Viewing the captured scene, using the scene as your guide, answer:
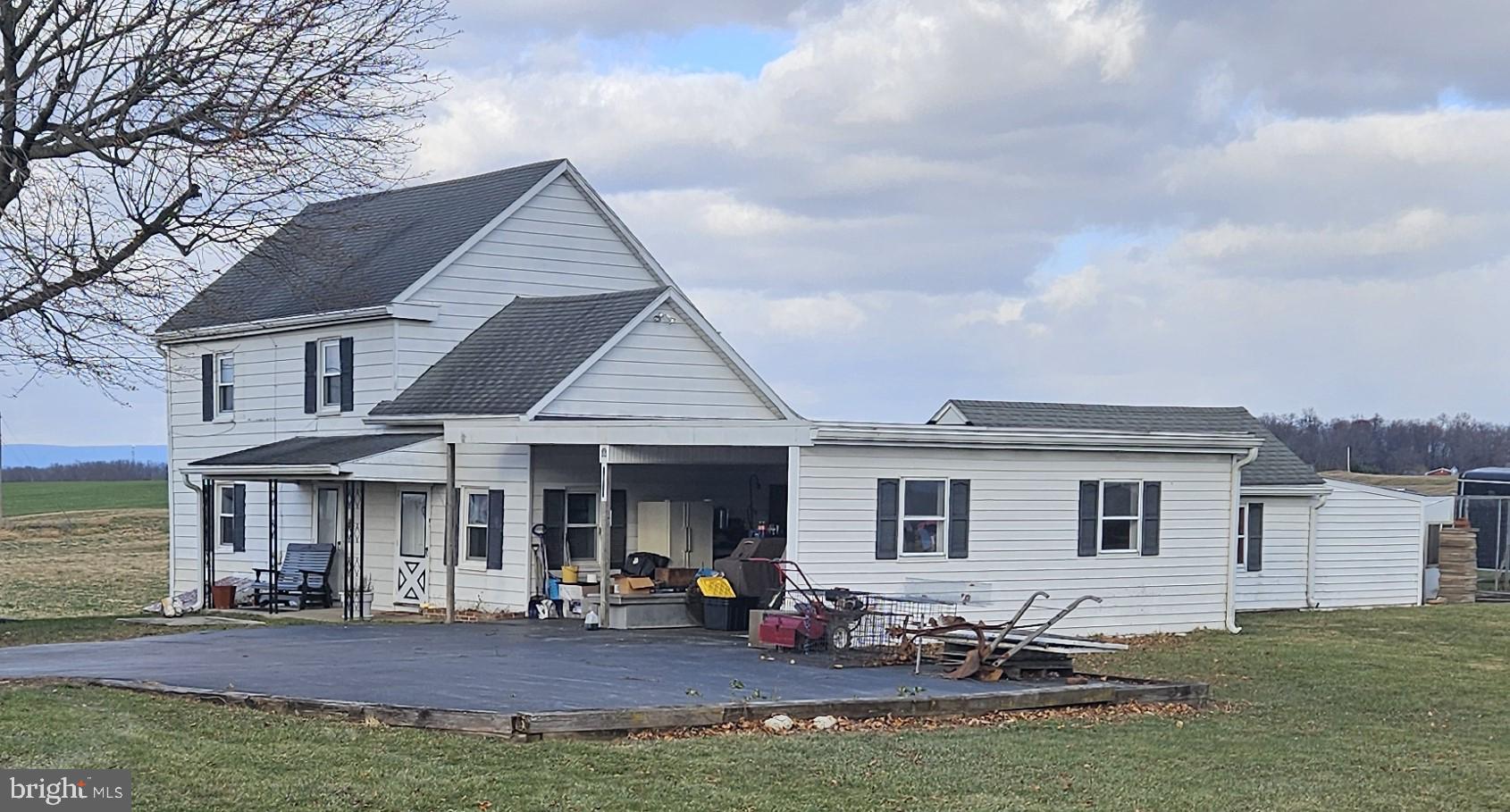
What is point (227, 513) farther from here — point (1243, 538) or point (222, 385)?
point (1243, 538)

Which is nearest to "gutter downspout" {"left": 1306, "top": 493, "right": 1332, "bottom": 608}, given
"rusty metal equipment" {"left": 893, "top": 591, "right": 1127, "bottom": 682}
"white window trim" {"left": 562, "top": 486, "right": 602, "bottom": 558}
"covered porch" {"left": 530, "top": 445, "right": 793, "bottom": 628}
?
"covered porch" {"left": 530, "top": 445, "right": 793, "bottom": 628}

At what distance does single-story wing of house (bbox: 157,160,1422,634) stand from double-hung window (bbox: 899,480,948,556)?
1.2 inches

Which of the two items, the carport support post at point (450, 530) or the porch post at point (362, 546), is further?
the porch post at point (362, 546)

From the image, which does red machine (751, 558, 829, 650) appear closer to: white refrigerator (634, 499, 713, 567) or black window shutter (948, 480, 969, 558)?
black window shutter (948, 480, 969, 558)

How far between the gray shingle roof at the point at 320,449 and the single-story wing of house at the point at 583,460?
0.09 metres

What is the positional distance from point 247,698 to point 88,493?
88.6 m

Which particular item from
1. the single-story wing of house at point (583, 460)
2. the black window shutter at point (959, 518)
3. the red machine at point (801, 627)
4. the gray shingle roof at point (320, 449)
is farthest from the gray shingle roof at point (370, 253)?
the red machine at point (801, 627)

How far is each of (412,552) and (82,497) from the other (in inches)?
2842

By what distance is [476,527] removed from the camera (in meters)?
26.9

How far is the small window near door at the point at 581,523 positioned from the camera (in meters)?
26.8

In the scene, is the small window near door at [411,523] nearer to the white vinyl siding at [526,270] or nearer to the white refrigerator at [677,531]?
the white vinyl siding at [526,270]

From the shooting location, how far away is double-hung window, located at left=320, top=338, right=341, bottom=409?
30.7 metres

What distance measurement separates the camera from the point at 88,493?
96.8m

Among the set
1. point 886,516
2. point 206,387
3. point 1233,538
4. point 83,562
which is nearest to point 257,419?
point 206,387
